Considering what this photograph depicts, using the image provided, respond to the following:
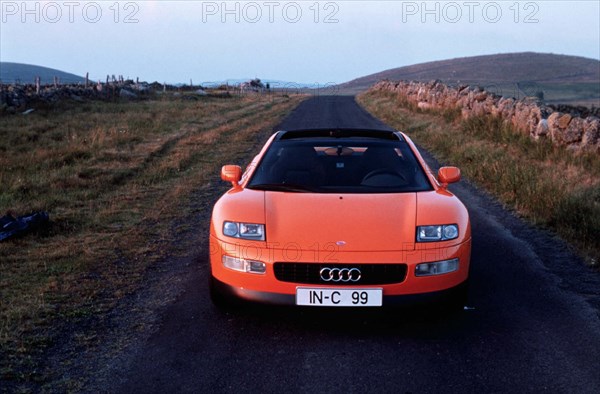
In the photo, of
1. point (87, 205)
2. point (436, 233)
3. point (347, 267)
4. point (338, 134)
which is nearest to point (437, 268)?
point (436, 233)

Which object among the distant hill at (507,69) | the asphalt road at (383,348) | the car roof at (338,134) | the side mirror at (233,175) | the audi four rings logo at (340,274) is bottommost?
the asphalt road at (383,348)

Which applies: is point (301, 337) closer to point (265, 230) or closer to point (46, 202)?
point (265, 230)

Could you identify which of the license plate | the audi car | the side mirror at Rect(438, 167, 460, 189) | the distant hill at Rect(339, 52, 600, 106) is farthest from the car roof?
the distant hill at Rect(339, 52, 600, 106)

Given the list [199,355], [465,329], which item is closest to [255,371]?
[199,355]

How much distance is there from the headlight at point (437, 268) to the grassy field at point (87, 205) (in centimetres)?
251

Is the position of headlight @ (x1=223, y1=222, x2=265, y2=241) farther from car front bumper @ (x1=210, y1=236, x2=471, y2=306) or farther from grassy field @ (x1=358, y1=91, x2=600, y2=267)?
grassy field @ (x1=358, y1=91, x2=600, y2=267)

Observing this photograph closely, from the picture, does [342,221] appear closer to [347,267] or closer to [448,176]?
[347,267]

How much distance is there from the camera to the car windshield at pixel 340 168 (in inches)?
214

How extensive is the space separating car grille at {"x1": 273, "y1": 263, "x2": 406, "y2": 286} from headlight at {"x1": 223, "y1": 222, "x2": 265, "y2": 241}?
31 cm

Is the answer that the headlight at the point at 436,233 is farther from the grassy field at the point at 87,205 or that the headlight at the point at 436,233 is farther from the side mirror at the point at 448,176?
the grassy field at the point at 87,205

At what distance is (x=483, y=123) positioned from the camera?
58.8 feet

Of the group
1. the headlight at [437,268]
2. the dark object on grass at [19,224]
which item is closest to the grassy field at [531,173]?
the headlight at [437,268]

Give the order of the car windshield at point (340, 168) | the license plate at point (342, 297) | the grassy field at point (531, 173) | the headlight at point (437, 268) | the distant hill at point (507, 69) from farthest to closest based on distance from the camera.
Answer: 1. the distant hill at point (507, 69)
2. the grassy field at point (531, 173)
3. the car windshield at point (340, 168)
4. the headlight at point (437, 268)
5. the license plate at point (342, 297)

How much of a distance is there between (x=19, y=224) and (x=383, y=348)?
502cm
